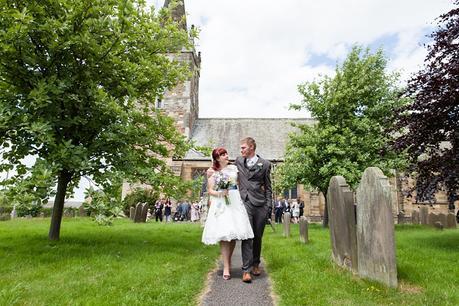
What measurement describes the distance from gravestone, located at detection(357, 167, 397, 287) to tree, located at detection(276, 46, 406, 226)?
972 centimetres

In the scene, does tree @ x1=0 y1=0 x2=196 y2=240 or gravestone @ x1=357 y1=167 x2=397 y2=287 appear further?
tree @ x1=0 y1=0 x2=196 y2=240

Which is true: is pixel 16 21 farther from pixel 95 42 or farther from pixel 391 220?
pixel 391 220

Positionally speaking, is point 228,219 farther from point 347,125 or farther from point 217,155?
point 347,125

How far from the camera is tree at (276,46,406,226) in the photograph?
15078 mm

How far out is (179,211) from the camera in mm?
26641

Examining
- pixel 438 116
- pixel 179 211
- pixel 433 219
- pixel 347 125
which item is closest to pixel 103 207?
pixel 438 116

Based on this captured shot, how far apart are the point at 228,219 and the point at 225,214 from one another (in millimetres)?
98

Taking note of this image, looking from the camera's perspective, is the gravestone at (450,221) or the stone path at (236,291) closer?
the stone path at (236,291)

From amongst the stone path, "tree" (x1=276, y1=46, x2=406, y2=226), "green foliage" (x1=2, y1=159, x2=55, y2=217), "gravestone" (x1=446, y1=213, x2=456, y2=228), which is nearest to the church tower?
"tree" (x1=276, y1=46, x2=406, y2=226)

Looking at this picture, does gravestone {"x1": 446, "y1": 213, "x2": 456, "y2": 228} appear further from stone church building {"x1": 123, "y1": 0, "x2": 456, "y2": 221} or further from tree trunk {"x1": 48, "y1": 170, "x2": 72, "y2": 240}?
tree trunk {"x1": 48, "y1": 170, "x2": 72, "y2": 240}

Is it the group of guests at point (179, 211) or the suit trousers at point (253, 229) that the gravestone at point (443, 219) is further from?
the group of guests at point (179, 211)

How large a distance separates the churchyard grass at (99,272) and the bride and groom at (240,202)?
2.44ft

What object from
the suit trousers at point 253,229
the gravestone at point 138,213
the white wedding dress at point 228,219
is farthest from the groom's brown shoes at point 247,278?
the gravestone at point 138,213

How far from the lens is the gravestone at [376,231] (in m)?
4.55
